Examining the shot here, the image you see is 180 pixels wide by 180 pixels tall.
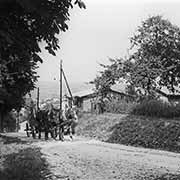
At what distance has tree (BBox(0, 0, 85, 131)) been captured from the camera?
6757 millimetres

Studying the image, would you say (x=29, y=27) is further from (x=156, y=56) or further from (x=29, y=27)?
(x=156, y=56)

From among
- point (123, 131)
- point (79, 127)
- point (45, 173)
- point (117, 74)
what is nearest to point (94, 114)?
point (79, 127)

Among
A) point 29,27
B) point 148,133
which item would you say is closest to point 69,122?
point 148,133

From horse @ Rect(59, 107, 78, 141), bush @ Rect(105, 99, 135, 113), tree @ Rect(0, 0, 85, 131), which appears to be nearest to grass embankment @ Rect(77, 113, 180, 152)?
bush @ Rect(105, 99, 135, 113)

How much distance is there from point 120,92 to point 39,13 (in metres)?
40.6

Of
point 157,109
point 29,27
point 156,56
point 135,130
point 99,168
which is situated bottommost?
point 99,168

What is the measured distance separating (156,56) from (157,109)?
10.8 m

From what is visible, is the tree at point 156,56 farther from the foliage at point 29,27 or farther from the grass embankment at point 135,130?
the foliage at point 29,27

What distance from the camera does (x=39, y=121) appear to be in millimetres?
23828

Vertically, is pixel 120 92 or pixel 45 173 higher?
pixel 120 92

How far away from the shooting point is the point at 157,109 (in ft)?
89.1

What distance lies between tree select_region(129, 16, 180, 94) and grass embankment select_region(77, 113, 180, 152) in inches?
249

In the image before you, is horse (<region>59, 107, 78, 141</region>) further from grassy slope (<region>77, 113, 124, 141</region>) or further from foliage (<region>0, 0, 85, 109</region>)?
foliage (<region>0, 0, 85, 109</region>)

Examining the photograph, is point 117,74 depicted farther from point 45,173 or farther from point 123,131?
point 45,173
